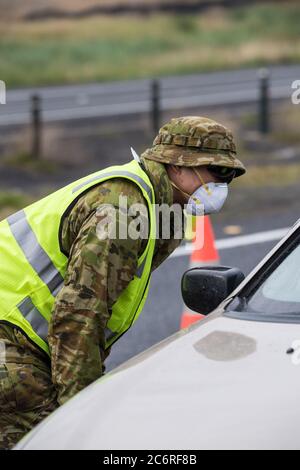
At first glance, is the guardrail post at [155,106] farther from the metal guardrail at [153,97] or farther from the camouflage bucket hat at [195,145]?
the camouflage bucket hat at [195,145]

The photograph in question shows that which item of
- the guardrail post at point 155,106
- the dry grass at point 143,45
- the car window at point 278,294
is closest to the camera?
the car window at point 278,294

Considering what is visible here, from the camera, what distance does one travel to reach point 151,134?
17484mm

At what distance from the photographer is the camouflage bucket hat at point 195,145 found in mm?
4418

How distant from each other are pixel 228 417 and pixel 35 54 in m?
32.6

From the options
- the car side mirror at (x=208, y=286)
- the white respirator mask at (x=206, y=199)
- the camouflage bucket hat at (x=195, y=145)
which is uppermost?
the camouflage bucket hat at (x=195, y=145)

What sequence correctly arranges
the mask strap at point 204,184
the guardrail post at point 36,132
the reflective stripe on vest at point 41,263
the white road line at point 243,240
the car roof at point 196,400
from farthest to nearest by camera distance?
1. the guardrail post at point 36,132
2. the white road line at point 243,240
3. the mask strap at point 204,184
4. the reflective stripe on vest at point 41,263
5. the car roof at point 196,400

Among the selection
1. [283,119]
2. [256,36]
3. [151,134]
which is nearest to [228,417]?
[151,134]

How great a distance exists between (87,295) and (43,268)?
10.2 inches

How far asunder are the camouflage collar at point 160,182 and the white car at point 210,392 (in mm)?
430

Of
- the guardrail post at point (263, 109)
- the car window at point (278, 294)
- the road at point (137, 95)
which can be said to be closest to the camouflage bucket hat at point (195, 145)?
the car window at point (278, 294)

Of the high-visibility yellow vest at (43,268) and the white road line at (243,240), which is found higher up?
the high-visibility yellow vest at (43,268)

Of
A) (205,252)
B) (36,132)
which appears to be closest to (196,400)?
(205,252)

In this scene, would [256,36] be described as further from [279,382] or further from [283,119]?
[279,382]

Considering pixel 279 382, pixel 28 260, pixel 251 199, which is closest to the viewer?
pixel 279 382
